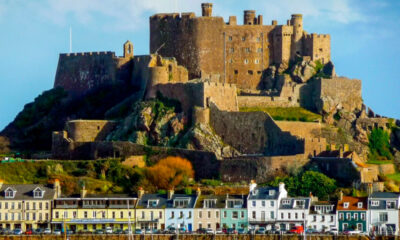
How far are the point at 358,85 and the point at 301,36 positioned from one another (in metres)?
6.77

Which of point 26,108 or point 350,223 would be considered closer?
point 350,223

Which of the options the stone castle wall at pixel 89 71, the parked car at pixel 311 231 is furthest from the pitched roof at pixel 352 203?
the stone castle wall at pixel 89 71

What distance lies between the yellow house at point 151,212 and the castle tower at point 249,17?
2959cm

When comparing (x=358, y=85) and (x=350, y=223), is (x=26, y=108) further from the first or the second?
(x=350, y=223)

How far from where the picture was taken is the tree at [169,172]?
10956 centimetres

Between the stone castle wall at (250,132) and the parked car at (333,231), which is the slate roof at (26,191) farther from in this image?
the parked car at (333,231)

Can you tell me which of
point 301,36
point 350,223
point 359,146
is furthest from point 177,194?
point 301,36

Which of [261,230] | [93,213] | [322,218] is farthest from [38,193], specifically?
[322,218]

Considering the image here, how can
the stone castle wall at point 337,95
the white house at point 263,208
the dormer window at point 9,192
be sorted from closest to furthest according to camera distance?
1. the white house at point 263,208
2. the dormer window at point 9,192
3. the stone castle wall at point 337,95

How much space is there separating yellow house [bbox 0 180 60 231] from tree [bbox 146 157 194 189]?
965 cm

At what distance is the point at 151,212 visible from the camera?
100m

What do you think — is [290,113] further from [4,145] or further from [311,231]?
[311,231]

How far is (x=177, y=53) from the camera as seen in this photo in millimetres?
126750

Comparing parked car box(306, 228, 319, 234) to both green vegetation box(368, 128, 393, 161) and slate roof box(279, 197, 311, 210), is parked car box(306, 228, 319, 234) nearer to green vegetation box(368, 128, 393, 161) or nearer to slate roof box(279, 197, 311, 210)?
slate roof box(279, 197, 311, 210)
